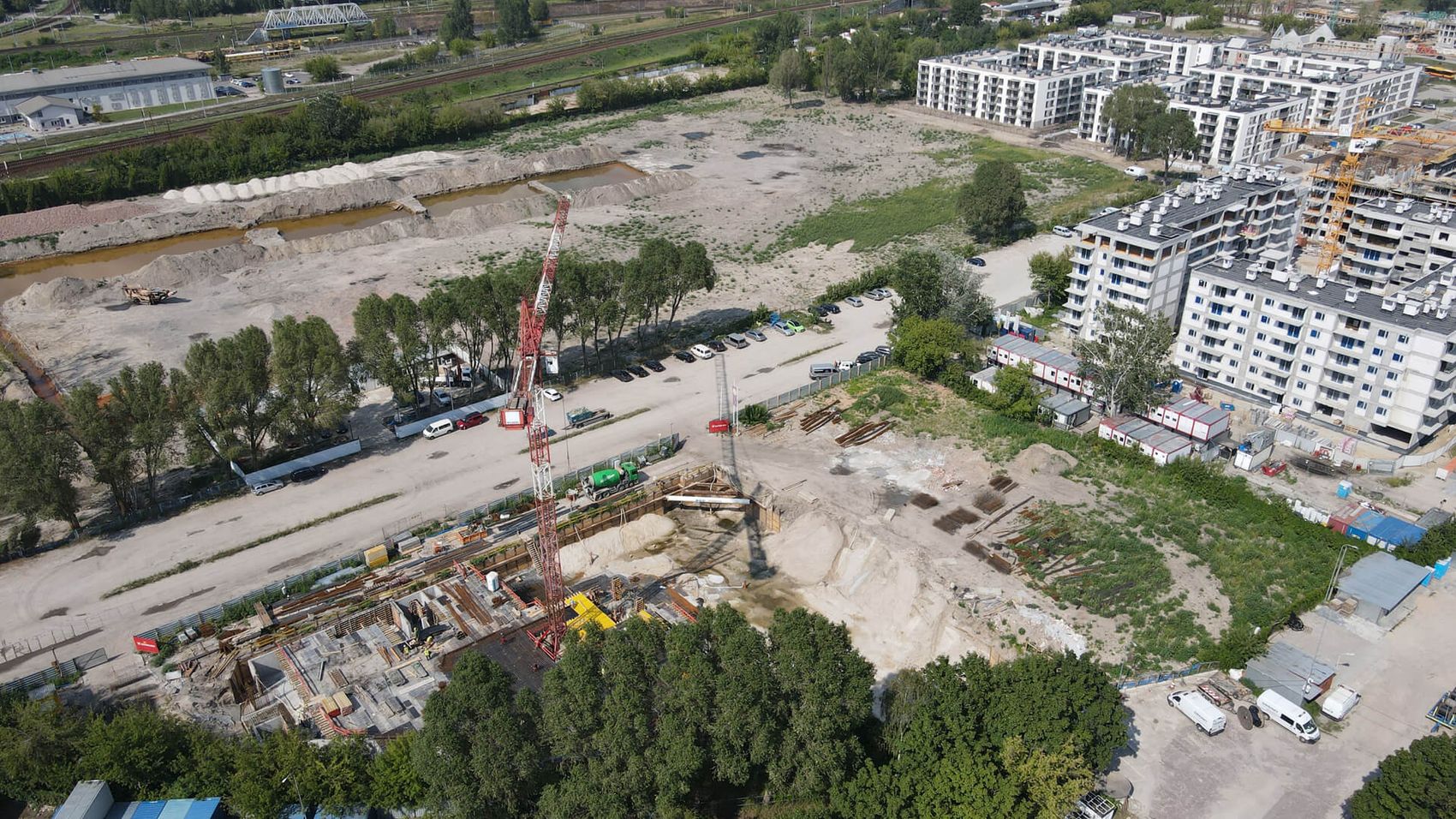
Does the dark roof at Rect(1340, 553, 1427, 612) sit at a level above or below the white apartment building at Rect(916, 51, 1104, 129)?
below

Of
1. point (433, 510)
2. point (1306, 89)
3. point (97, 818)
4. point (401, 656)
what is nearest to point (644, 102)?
point (1306, 89)

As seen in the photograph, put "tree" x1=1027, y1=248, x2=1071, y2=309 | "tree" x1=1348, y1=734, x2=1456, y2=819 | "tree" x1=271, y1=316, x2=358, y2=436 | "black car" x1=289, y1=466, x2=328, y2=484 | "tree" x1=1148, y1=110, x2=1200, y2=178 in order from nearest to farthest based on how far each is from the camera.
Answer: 1. "tree" x1=1348, y1=734, x2=1456, y2=819
2. "black car" x1=289, y1=466, x2=328, y2=484
3. "tree" x1=271, y1=316, x2=358, y2=436
4. "tree" x1=1027, y1=248, x2=1071, y2=309
5. "tree" x1=1148, y1=110, x2=1200, y2=178

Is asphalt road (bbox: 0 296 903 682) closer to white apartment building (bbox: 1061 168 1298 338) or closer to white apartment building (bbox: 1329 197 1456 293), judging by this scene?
white apartment building (bbox: 1061 168 1298 338)

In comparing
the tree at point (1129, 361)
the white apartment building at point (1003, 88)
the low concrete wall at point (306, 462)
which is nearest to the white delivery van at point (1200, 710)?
the tree at point (1129, 361)

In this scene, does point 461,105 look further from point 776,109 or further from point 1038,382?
point 1038,382

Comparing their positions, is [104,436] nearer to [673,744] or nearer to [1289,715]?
[673,744]

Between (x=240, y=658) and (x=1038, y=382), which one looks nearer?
(x=240, y=658)

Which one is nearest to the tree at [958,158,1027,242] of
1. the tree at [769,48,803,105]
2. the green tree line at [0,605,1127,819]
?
the tree at [769,48,803,105]
